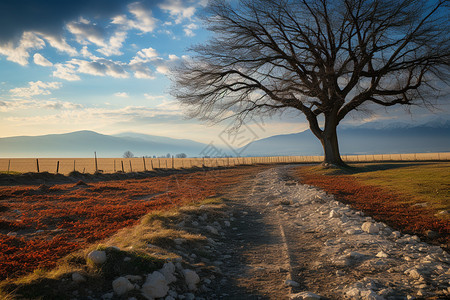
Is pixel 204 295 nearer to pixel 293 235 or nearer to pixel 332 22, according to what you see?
pixel 293 235

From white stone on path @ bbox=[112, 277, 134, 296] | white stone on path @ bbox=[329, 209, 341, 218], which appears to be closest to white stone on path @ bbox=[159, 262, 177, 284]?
white stone on path @ bbox=[112, 277, 134, 296]

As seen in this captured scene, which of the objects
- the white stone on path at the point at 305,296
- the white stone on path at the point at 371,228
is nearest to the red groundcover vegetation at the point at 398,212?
the white stone on path at the point at 371,228

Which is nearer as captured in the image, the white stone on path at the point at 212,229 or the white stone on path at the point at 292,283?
the white stone on path at the point at 292,283

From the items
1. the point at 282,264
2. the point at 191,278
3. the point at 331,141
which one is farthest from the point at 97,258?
the point at 331,141

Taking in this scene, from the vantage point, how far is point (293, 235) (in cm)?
664

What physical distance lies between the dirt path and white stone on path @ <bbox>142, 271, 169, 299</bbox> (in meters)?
0.66

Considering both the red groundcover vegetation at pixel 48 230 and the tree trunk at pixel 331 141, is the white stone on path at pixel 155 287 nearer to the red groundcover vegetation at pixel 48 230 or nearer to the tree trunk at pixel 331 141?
the red groundcover vegetation at pixel 48 230

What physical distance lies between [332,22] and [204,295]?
23652 mm

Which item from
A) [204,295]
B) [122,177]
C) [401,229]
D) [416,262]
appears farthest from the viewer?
[122,177]

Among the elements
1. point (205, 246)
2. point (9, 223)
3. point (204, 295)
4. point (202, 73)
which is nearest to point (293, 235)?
point (205, 246)

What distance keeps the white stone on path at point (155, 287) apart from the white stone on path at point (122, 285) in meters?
0.19

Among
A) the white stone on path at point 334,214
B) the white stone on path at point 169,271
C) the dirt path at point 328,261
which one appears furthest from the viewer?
the white stone on path at point 334,214

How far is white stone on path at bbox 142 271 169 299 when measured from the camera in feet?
11.3

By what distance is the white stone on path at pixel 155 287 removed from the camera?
3453mm
